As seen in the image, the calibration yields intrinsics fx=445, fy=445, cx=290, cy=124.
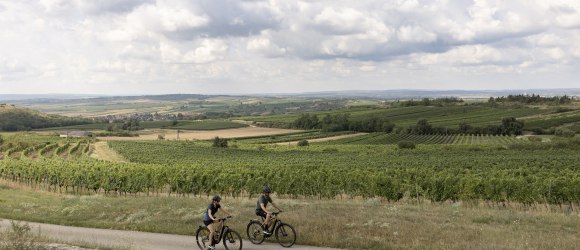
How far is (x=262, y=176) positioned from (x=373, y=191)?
10098 mm

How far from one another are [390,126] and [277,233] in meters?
134

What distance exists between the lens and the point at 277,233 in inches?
666

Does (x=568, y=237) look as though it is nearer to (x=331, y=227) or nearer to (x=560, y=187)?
(x=331, y=227)

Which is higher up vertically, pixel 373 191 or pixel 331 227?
pixel 331 227

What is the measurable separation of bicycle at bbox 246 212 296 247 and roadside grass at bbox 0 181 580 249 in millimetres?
516

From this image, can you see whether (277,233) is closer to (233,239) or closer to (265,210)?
(265,210)

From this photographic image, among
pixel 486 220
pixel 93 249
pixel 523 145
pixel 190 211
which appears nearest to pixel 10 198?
pixel 190 211

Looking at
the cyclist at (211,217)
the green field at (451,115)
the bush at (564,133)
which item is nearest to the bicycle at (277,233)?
the cyclist at (211,217)

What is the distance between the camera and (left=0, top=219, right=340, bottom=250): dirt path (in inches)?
655

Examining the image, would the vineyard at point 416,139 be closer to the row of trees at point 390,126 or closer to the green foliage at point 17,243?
the row of trees at point 390,126

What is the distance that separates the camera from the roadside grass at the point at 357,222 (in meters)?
16.3

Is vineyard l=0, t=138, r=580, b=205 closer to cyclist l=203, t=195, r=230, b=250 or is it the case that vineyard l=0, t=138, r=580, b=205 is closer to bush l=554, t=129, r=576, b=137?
cyclist l=203, t=195, r=230, b=250

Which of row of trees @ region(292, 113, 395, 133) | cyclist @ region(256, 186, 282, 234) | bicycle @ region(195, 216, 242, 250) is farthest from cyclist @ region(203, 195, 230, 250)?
row of trees @ region(292, 113, 395, 133)

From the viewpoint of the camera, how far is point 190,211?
931 inches
